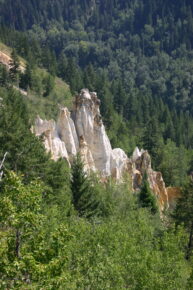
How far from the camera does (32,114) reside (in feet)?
243

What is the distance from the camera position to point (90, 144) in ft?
206

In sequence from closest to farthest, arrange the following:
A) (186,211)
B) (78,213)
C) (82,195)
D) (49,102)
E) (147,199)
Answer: (78,213) < (82,195) < (186,211) < (147,199) < (49,102)

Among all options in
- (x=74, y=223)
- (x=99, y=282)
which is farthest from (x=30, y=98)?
(x=99, y=282)

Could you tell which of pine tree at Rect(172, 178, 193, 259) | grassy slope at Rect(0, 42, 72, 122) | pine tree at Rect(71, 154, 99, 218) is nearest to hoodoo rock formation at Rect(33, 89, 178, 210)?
pine tree at Rect(71, 154, 99, 218)

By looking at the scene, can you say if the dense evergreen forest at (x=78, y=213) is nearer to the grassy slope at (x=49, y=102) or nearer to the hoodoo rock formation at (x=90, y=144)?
the grassy slope at (x=49, y=102)

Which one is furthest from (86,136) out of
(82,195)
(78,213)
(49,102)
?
(49,102)

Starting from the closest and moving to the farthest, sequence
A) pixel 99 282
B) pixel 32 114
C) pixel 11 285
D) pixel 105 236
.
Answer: pixel 11 285
pixel 99 282
pixel 105 236
pixel 32 114

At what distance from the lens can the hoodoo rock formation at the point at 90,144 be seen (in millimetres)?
58688

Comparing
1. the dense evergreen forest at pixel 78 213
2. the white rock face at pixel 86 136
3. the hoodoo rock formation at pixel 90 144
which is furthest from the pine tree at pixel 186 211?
the white rock face at pixel 86 136

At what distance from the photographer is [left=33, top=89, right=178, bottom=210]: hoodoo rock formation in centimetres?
5869

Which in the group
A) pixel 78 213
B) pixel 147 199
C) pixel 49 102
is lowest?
pixel 78 213

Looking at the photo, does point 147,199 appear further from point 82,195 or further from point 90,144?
point 90,144

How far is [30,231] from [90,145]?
159 ft

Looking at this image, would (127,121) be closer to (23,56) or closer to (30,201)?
(23,56)
